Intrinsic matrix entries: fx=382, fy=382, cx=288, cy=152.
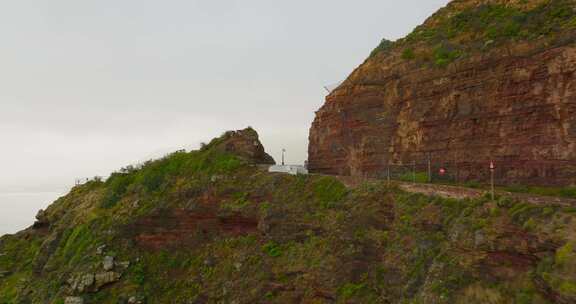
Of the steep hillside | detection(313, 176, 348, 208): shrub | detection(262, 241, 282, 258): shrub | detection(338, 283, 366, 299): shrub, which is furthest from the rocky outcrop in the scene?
detection(338, 283, 366, 299): shrub

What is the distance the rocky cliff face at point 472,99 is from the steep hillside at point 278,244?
4.84 m

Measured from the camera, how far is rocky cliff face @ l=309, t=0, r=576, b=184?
17547 millimetres

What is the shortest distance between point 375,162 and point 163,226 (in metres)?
15.3

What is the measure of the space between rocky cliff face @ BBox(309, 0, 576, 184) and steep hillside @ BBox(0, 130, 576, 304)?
15.9ft

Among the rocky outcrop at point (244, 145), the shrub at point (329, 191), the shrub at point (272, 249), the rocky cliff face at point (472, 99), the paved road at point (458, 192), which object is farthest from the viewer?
the rocky outcrop at point (244, 145)

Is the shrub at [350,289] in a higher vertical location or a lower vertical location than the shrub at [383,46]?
lower

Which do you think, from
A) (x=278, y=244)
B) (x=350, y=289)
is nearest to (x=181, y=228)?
(x=278, y=244)

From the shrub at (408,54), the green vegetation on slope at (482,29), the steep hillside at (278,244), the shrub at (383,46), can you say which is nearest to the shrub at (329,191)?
the steep hillside at (278,244)

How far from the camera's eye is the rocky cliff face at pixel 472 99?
691 inches

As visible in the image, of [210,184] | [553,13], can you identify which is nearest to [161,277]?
[210,184]

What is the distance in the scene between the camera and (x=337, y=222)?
20234 millimetres

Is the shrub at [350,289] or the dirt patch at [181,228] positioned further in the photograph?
the dirt patch at [181,228]

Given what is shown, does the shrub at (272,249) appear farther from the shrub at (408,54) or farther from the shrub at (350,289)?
the shrub at (408,54)

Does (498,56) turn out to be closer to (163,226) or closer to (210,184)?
(210,184)
